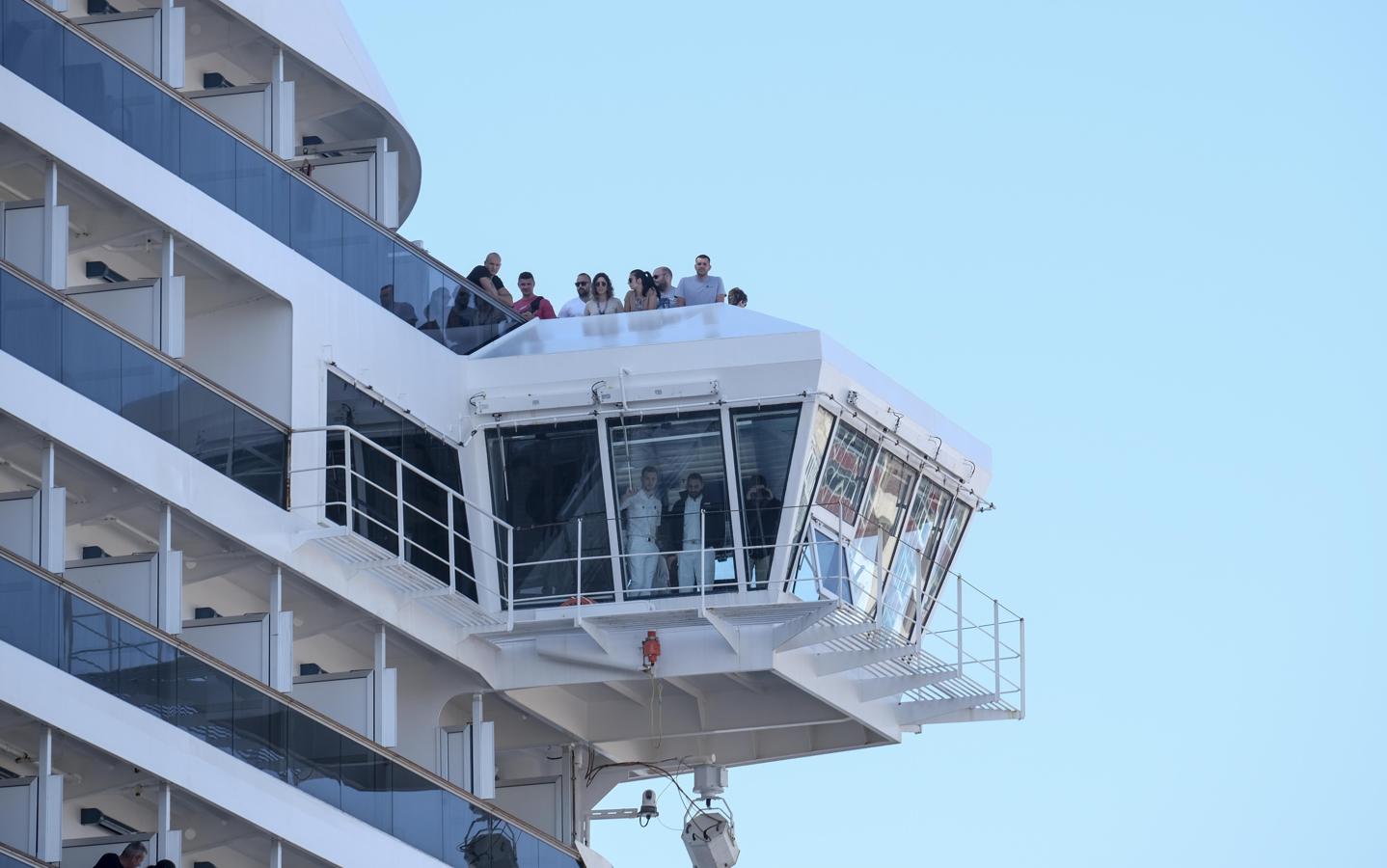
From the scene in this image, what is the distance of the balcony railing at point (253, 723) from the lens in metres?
28.5

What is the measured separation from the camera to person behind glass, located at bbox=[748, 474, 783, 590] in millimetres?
34375

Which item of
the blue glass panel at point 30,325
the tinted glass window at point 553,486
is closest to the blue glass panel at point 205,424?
the blue glass panel at point 30,325

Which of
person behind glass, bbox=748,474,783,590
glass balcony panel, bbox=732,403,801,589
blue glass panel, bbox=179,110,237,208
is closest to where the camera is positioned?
blue glass panel, bbox=179,110,237,208

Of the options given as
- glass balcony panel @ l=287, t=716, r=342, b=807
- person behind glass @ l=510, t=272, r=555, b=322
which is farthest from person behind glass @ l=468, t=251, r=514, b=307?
glass balcony panel @ l=287, t=716, r=342, b=807

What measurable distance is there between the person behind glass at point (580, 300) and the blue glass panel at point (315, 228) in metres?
3.21

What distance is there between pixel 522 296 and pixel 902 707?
6.30m

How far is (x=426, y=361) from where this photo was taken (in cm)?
3453

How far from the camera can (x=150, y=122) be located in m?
31.3

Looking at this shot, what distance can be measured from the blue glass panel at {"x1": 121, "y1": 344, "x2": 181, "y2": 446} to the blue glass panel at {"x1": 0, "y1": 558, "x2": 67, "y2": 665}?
225cm

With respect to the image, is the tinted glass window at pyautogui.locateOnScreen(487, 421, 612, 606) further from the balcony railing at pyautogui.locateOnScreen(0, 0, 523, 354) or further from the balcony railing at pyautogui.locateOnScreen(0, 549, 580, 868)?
the balcony railing at pyautogui.locateOnScreen(0, 549, 580, 868)

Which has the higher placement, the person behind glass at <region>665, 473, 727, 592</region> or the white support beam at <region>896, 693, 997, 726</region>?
the person behind glass at <region>665, 473, 727, 592</region>

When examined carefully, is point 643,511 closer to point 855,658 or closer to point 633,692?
point 633,692

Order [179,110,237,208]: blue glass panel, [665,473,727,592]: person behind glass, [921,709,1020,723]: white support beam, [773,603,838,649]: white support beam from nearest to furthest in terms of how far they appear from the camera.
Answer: [179,110,237,208]: blue glass panel, [773,603,838,649]: white support beam, [665,473,727,592]: person behind glass, [921,709,1020,723]: white support beam

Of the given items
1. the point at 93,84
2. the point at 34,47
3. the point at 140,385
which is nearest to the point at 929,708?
the point at 140,385
